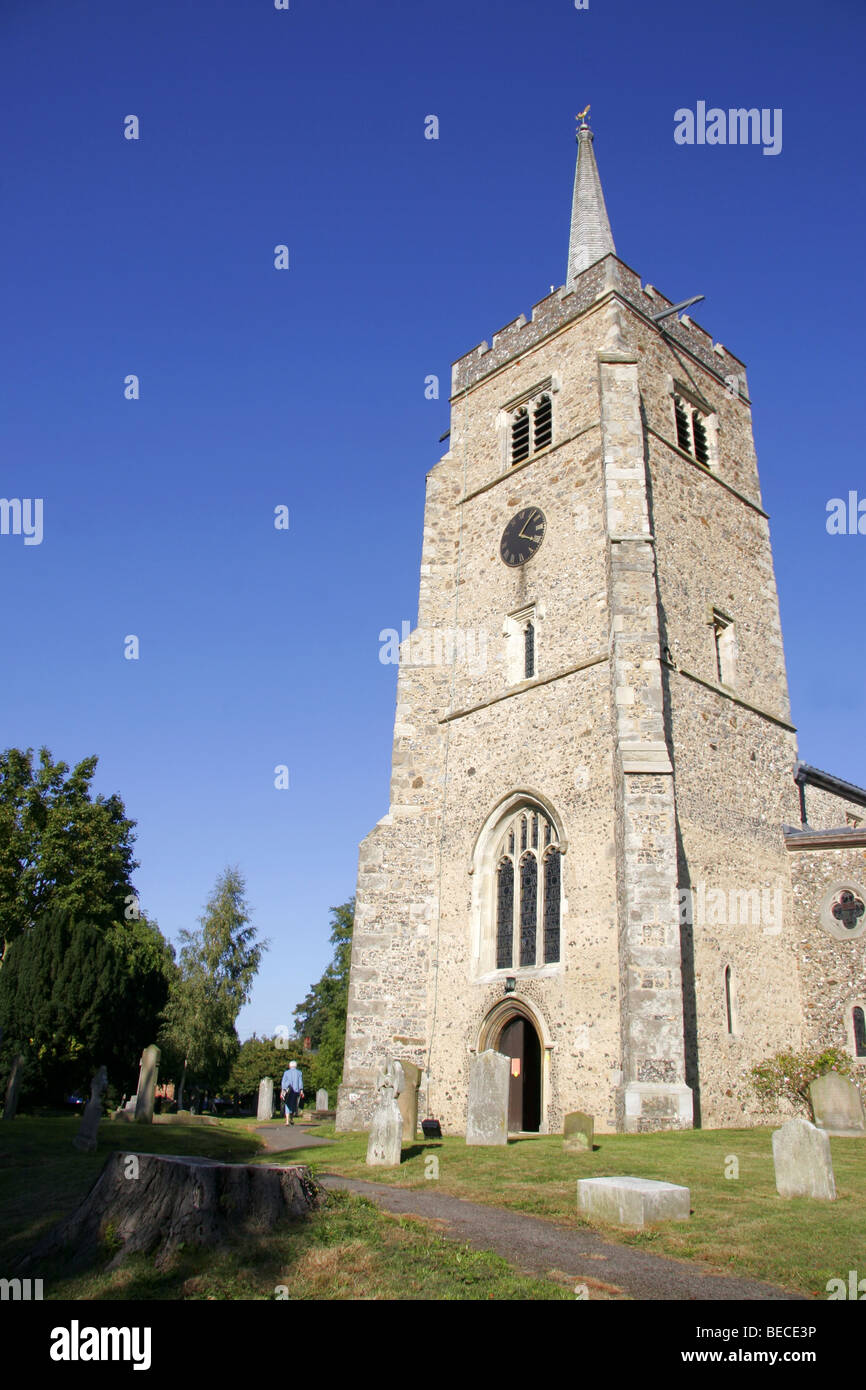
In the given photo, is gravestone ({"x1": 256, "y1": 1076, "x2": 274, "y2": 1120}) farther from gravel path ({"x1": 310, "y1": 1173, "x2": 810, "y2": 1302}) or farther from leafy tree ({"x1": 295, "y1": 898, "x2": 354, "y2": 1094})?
gravel path ({"x1": 310, "y1": 1173, "x2": 810, "y2": 1302})

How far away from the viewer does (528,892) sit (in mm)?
16875

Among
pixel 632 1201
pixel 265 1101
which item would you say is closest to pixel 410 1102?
pixel 632 1201

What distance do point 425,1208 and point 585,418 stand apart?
17.1m

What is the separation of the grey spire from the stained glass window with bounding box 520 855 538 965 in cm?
1755

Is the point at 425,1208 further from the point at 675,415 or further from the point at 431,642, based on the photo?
the point at 675,415

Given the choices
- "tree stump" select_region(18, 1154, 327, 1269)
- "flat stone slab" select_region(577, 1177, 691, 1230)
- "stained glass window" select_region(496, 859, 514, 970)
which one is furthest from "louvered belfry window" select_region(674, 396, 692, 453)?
"tree stump" select_region(18, 1154, 327, 1269)

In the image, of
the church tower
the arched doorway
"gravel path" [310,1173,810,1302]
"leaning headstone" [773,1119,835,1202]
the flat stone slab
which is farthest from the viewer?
the arched doorway

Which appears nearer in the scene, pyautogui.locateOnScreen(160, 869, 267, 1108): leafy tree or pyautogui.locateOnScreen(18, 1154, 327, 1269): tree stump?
pyautogui.locateOnScreen(18, 1154, 327, 1269): tree stump

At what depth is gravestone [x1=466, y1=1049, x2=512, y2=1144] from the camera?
38.4 ft

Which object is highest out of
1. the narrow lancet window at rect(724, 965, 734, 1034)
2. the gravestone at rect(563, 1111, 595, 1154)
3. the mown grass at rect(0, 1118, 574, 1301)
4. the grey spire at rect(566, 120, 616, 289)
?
the grey spire at rect(566, 120, 616, 289)

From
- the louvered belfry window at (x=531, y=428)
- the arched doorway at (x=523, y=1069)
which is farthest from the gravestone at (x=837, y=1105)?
the louvered belfry window at (x=531, y=428)

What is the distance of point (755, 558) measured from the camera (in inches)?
858

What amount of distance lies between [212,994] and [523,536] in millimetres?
25303

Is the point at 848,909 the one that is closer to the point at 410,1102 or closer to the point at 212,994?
the point at 410,1102
